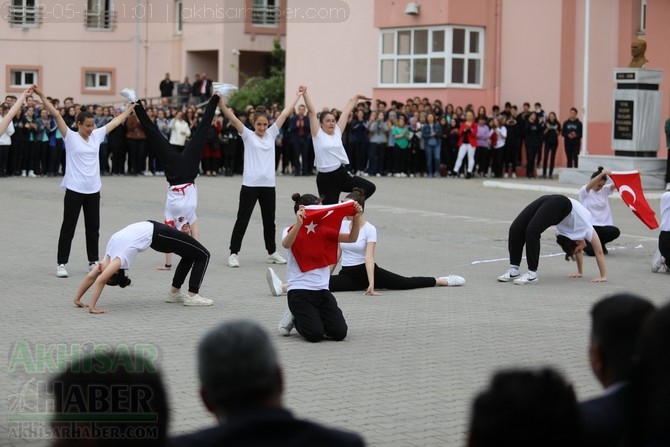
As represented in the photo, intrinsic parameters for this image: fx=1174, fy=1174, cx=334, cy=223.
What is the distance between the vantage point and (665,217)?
575 inches

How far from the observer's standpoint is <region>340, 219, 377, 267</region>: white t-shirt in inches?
487

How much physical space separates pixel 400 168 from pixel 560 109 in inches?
245

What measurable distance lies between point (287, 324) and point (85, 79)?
135 ft

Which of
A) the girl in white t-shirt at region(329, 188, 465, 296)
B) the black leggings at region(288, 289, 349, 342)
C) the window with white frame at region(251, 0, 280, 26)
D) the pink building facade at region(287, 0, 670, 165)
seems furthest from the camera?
the window with white frame at region(251, 0, 280, 26)

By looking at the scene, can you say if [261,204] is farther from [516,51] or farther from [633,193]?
[516,51]

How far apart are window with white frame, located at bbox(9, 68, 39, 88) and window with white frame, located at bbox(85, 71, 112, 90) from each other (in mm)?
2194

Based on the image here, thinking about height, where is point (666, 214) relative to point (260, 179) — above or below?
below

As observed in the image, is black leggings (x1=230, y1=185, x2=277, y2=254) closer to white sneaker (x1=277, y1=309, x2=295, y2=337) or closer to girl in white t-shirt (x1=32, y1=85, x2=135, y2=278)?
girl in white t-shirt (x1=32, y1=85, x2=135, y2=278)

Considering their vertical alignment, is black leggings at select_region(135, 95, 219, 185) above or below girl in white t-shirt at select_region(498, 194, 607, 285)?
above

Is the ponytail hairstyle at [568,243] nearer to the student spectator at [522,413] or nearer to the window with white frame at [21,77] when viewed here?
the student spectator at [522,413]

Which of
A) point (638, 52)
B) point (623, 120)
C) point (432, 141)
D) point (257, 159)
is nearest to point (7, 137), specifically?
point (432, 141)

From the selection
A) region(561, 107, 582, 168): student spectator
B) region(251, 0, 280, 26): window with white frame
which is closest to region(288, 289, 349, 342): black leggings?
region(561, 107, 582, 168): student spectator

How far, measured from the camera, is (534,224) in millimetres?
13438

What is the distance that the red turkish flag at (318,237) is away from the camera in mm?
10070
